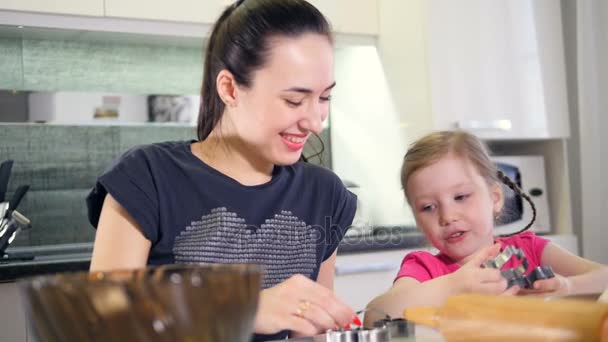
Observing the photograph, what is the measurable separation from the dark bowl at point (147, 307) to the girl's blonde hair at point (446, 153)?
49.0 inches

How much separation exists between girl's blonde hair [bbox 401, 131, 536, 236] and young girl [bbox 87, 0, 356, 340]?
0.33 meters

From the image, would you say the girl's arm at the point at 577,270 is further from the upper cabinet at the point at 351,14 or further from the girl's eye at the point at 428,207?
the upper cabinet at the point at 351,14

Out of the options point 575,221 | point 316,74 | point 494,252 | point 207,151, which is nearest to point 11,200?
point 207,151

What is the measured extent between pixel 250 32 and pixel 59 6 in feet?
4.84

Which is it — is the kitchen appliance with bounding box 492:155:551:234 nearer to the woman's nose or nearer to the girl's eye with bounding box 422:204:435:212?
the girl's eye with bounding box 422:204:435:212

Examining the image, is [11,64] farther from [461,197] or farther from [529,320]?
[529,320]

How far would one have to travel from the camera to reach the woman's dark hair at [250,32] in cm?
126

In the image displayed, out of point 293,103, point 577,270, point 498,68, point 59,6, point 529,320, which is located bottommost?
point 577,270

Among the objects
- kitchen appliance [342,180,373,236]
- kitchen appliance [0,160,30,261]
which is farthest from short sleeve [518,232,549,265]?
kitchen appliance [0,160,30,261]

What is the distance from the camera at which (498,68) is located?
3.17m

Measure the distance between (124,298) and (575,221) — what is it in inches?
131

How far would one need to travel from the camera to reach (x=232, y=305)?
1.36ft

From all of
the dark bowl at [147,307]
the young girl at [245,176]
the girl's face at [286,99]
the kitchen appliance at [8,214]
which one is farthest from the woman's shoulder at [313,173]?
the kitchen appliance at [8,214]

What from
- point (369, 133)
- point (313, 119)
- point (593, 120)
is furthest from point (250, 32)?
point (593, 120)
